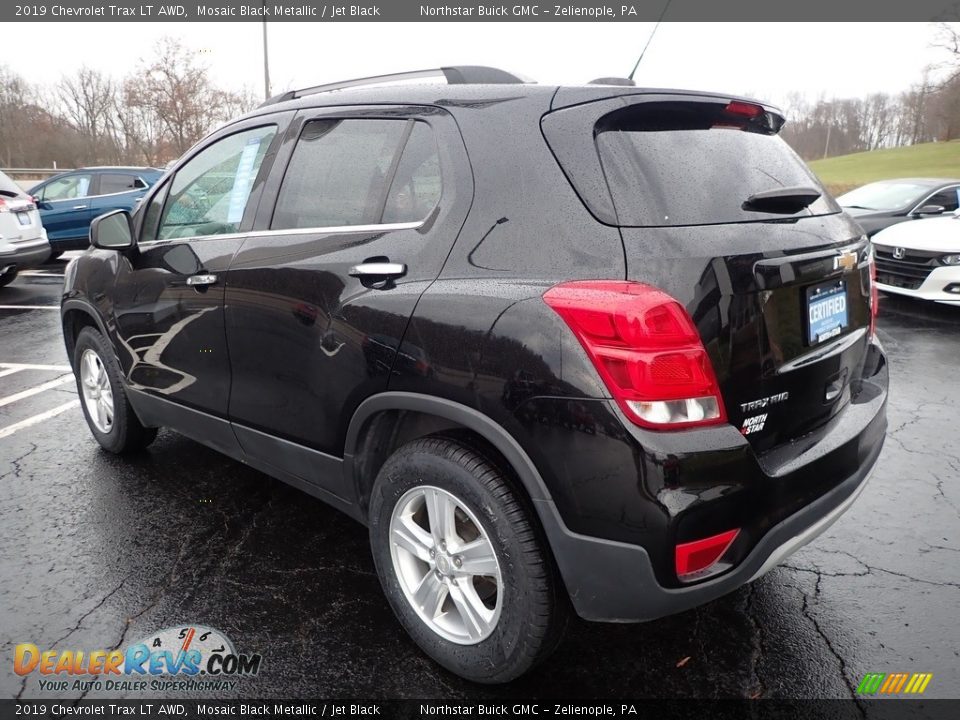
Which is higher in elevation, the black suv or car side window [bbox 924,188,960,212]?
the black suv

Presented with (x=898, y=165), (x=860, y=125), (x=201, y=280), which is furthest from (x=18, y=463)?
(x=860, y=125)

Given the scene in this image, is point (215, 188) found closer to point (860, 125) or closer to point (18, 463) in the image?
point (18, 463)

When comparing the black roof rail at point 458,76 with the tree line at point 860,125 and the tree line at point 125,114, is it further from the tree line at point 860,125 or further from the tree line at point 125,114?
the tree line at point 860,125

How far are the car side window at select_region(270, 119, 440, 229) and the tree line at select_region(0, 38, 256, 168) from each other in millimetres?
29808

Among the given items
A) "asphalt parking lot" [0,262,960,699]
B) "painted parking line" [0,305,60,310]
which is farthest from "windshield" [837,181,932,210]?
"painted parking line" [0,305,60,310]

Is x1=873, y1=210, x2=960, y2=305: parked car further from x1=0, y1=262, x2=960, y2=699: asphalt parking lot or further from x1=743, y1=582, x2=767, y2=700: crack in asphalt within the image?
x1=743, y1=582, x2=767, y2=700: crack in asphalt

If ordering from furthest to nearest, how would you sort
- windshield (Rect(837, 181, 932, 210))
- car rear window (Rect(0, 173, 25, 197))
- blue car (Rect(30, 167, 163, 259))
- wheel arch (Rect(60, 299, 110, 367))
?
1. blue car (Rect(30, 167, 163, 259))
2. windshield (Rect(837, 181, 932, 210))
3. car rear window (Rect(0, 173, 25, 197))
4. wheel arch (Rect(60, 299, 110, 367))

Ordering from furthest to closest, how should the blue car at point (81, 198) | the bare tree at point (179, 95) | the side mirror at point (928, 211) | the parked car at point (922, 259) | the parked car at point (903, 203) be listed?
the bare tree at point (179, 95) < the blue car at point (81, 198) < the parked car at point (903, 203) < the side mirror at point (928, 211) < the parked car at point (922, 259)

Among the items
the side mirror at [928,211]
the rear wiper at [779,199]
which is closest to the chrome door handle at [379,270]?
the rear wiper at [779,199]

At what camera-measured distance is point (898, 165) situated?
56594 mm

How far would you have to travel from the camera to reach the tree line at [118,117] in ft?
97.7

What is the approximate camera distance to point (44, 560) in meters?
3.03

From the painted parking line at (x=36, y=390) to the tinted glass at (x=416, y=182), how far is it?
4.26 m

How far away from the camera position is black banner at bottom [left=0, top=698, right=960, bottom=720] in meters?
2.13
